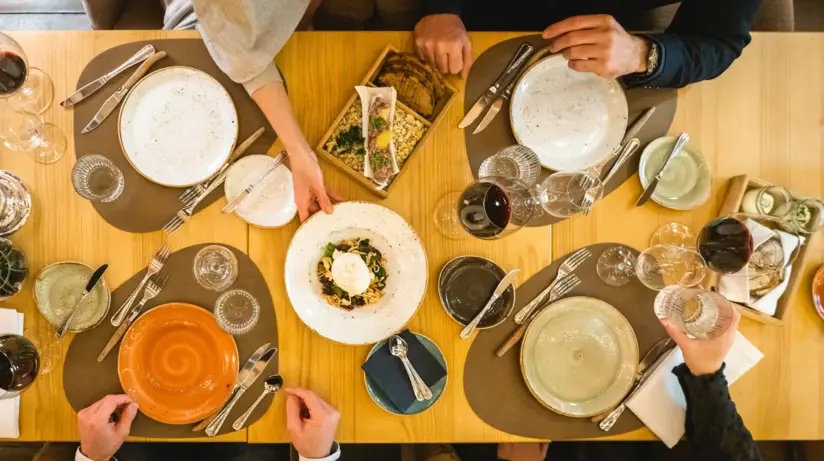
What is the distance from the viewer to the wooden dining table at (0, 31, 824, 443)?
4.36 feet

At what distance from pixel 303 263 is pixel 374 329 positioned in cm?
23

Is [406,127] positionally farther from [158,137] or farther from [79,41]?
[79,41]

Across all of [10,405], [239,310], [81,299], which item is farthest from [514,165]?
[10,405]

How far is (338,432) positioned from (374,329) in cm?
29

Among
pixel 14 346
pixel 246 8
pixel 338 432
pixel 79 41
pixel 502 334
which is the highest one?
pixel 246 8

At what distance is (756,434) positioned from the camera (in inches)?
54.2

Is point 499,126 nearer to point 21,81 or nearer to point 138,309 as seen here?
point 138,309

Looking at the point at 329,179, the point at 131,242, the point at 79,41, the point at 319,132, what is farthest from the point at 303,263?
the point at 79,41

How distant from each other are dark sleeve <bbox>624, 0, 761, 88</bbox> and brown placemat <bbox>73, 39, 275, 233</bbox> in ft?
3.16

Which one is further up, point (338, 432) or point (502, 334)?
point (502, 334)

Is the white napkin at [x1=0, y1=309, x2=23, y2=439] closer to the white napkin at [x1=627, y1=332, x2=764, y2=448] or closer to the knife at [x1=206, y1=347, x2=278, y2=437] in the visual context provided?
the knife at [x1=206, y1=347, x2=278, y2=437]

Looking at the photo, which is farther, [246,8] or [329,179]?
[329,179]

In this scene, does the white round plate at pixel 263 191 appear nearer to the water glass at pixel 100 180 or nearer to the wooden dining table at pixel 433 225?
the wooden dining table at pixel 433 225

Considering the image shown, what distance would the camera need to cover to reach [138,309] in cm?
132
